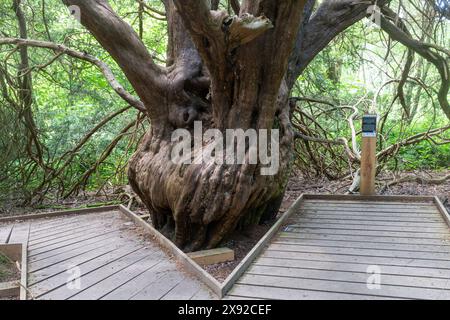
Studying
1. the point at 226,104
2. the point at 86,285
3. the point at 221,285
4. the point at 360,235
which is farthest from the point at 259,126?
the point at 86,285

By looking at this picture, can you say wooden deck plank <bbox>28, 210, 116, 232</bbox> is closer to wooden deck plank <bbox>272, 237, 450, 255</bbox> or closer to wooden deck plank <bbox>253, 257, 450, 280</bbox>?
wooden deck plank <bbox>272, 237, 450, 255</bbox>

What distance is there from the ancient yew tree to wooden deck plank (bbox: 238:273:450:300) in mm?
926

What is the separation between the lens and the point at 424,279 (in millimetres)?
2594

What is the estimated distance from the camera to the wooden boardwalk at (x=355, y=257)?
8.11ft

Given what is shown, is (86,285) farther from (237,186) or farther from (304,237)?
(304,237)

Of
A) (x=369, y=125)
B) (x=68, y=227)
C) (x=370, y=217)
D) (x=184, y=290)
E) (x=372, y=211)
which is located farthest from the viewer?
(x=369, y=125)

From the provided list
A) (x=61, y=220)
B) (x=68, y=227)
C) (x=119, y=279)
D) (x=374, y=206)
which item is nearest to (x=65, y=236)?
(x=68, y=227)

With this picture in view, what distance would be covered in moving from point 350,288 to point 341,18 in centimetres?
323

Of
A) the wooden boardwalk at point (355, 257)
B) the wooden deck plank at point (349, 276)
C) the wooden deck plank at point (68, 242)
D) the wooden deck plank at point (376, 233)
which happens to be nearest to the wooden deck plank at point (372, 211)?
the wooden boardwalk at point (355, 257)

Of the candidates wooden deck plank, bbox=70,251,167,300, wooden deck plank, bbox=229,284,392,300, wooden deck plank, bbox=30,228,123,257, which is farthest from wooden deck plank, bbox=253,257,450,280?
wooden deck plank, bbox=30,228,123,257

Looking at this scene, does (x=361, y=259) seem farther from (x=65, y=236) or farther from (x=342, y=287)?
(x=65, y=236)

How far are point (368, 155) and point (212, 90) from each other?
2563 millimetres

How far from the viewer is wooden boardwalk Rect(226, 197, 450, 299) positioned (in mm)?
2473

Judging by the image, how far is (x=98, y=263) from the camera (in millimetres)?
3115
